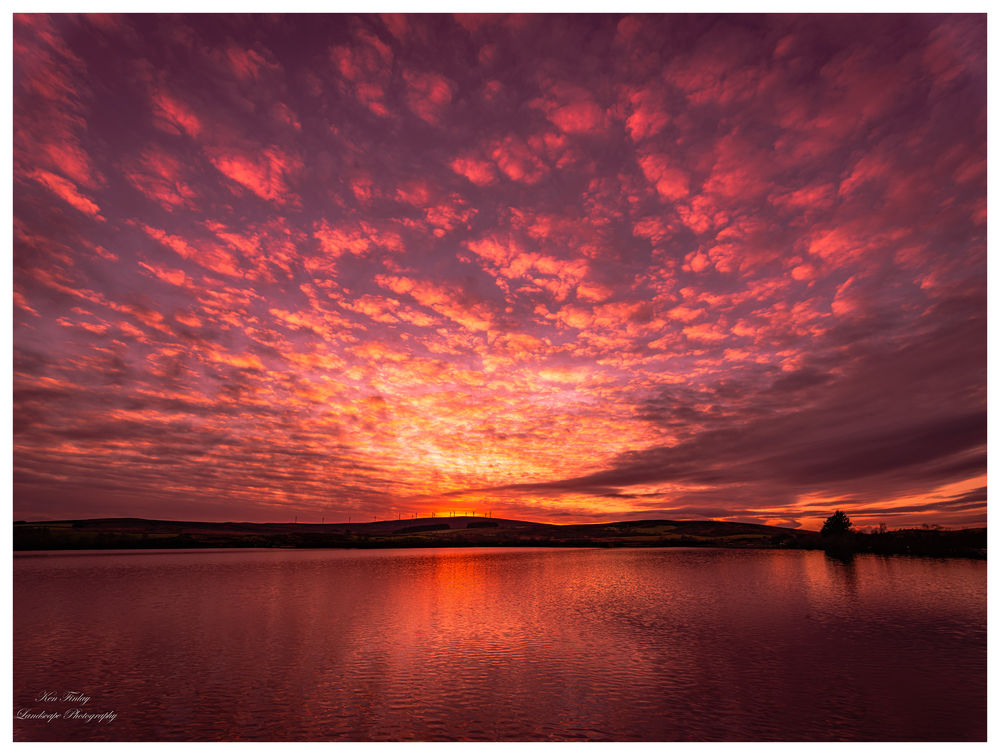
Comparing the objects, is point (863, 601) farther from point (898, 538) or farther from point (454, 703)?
point (898, 538)

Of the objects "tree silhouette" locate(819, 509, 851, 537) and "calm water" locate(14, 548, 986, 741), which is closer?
"calm water" locate(14, 548, 986, 741)

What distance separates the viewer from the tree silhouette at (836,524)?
573 ft

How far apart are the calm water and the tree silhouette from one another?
138m

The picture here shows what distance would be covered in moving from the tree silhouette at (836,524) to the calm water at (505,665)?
138 m

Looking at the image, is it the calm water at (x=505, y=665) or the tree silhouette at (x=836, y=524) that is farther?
the tree silhouette at (x=836, y=524)

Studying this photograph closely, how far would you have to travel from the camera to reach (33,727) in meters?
20.3

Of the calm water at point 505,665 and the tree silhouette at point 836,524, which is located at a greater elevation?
the calm water at point 505,665

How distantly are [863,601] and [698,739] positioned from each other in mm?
45028

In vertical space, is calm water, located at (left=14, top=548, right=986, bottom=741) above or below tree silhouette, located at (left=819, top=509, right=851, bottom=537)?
above

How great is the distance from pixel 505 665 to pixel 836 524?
19148 centimetres

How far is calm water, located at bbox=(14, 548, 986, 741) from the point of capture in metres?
20.0

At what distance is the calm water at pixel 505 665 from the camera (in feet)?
65.6

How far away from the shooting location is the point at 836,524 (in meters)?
176

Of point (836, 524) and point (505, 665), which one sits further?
point (836, 524)
